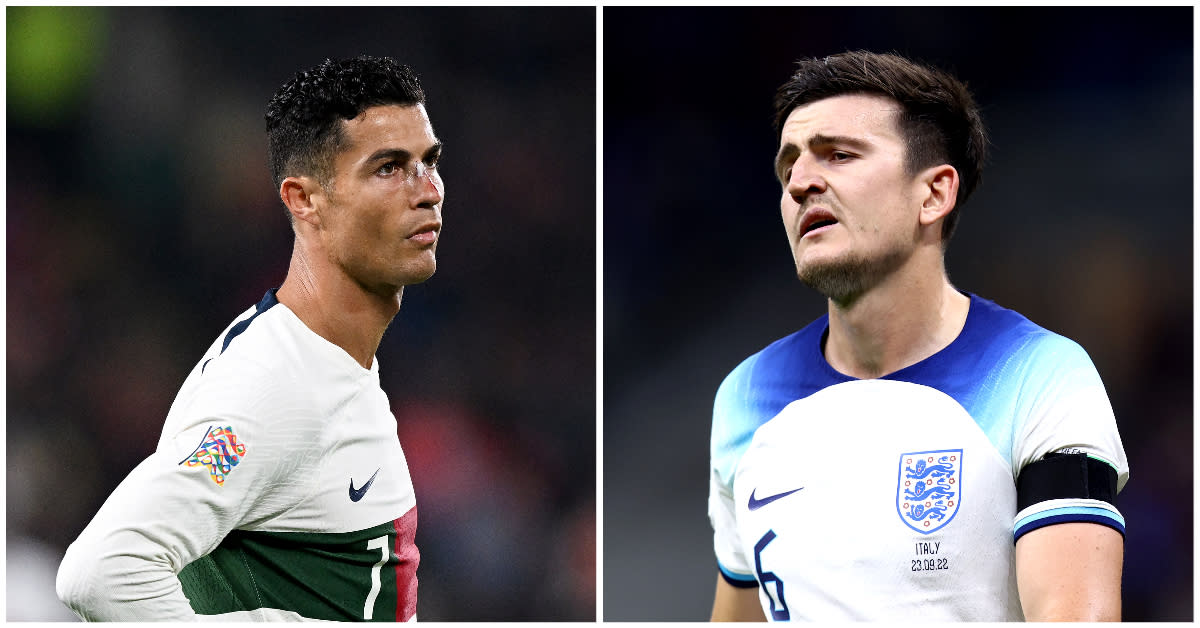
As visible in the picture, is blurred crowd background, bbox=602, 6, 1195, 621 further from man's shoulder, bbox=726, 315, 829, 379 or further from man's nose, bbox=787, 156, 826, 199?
man's nose, bbox=787, 156, 826, 199

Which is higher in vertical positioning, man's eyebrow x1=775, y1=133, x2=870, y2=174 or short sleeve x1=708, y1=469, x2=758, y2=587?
man's eyebrow x1=775, y1=133, x2=870, y2=174

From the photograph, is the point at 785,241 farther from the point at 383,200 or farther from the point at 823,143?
the point at 383,200

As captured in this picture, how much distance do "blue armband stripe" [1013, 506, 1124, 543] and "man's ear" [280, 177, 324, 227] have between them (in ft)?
5.41

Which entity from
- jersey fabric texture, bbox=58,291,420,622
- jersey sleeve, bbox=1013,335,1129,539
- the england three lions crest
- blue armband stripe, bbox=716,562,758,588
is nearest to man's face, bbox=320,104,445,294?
jersey fabric texture, bbox=58,291,420,622

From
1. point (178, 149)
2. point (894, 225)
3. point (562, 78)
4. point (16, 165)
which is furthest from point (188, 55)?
point (894, 225)

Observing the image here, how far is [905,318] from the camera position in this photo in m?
2.71

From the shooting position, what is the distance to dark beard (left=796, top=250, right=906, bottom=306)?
2.66 meters

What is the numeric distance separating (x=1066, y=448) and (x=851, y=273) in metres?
0.58

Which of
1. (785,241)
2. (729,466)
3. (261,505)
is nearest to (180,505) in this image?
(261,505)

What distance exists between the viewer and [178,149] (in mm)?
3055

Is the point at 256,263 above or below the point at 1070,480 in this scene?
above

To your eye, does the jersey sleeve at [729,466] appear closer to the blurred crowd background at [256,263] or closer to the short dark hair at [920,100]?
the blurred crowd background at [256,263]

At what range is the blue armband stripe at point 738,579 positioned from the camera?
2965 millimetres

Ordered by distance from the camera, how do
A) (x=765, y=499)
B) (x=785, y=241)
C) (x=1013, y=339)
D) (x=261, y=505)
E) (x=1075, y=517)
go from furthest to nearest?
1. (x=785, y=241)
2. (x=765, y=499)
3. (x=1013, y=339)
4. (x=261, y=505)
5. (x=1075, y=517)
